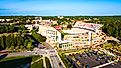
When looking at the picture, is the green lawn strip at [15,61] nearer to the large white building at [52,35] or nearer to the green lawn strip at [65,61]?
the green lawn strip at [65,61]

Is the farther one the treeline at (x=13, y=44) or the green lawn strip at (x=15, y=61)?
the treeline at (x=13, y=44)

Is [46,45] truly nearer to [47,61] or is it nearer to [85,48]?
[85,48]

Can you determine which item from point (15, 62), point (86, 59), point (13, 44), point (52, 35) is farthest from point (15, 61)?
point (52, 35)

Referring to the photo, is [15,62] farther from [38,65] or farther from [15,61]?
[38,65]

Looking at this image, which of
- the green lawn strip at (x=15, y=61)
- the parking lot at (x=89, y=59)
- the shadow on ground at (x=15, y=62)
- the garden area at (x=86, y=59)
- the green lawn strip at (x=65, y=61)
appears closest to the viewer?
the green lawn strip at (x=65, y=61)

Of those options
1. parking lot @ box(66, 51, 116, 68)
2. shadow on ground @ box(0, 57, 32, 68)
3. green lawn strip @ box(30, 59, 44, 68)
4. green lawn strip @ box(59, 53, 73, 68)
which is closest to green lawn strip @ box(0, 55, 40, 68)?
shadow on ground @ box(0, 57, 32, 68)

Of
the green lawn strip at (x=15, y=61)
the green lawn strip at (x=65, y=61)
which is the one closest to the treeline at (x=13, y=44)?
the green lawn strip at (x=15, y=61)

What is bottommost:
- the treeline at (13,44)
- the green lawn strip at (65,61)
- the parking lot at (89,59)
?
the parking lot at (89,59)
